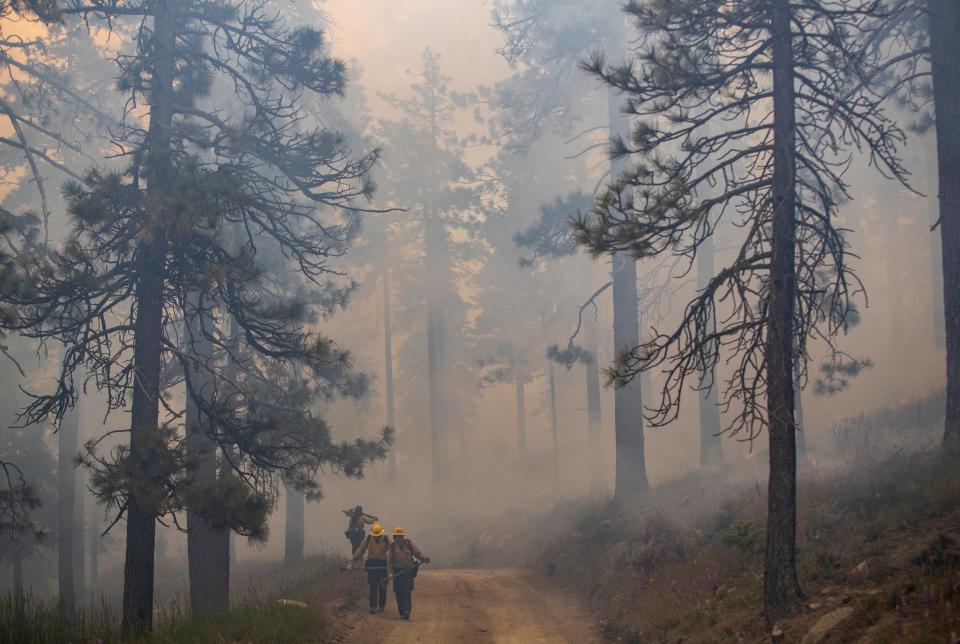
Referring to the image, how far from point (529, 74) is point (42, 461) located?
25403 mm

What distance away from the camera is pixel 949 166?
38.6 ft

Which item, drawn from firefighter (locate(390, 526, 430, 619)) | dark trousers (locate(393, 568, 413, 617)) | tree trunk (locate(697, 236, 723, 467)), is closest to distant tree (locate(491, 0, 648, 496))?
tree trunk (locate(697, 236, 723, 467))

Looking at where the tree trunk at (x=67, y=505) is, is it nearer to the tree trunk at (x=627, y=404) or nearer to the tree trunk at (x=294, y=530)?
the tree trunk at (x=294, y=530)

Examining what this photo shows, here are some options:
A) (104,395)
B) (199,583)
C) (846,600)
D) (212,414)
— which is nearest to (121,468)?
(212,414)

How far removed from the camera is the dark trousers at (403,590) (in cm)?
1336

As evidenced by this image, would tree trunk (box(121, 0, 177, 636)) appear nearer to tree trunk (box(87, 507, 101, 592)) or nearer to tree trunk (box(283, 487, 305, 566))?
tree trunk (box(283, 487, 305, 566))

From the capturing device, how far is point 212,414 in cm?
1149

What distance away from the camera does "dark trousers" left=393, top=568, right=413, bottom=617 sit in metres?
13.4

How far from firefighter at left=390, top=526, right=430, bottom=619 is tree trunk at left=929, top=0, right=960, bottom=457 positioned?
9.00 meters

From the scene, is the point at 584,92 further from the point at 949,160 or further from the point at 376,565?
the point at 376,565

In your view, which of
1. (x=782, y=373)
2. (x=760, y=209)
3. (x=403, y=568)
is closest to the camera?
(x=782, y=373)

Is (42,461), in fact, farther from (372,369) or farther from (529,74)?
(529,74)

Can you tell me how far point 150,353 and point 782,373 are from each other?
8.91 meters

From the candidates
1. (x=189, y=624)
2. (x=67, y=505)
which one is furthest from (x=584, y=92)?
(x=67, y=505)
